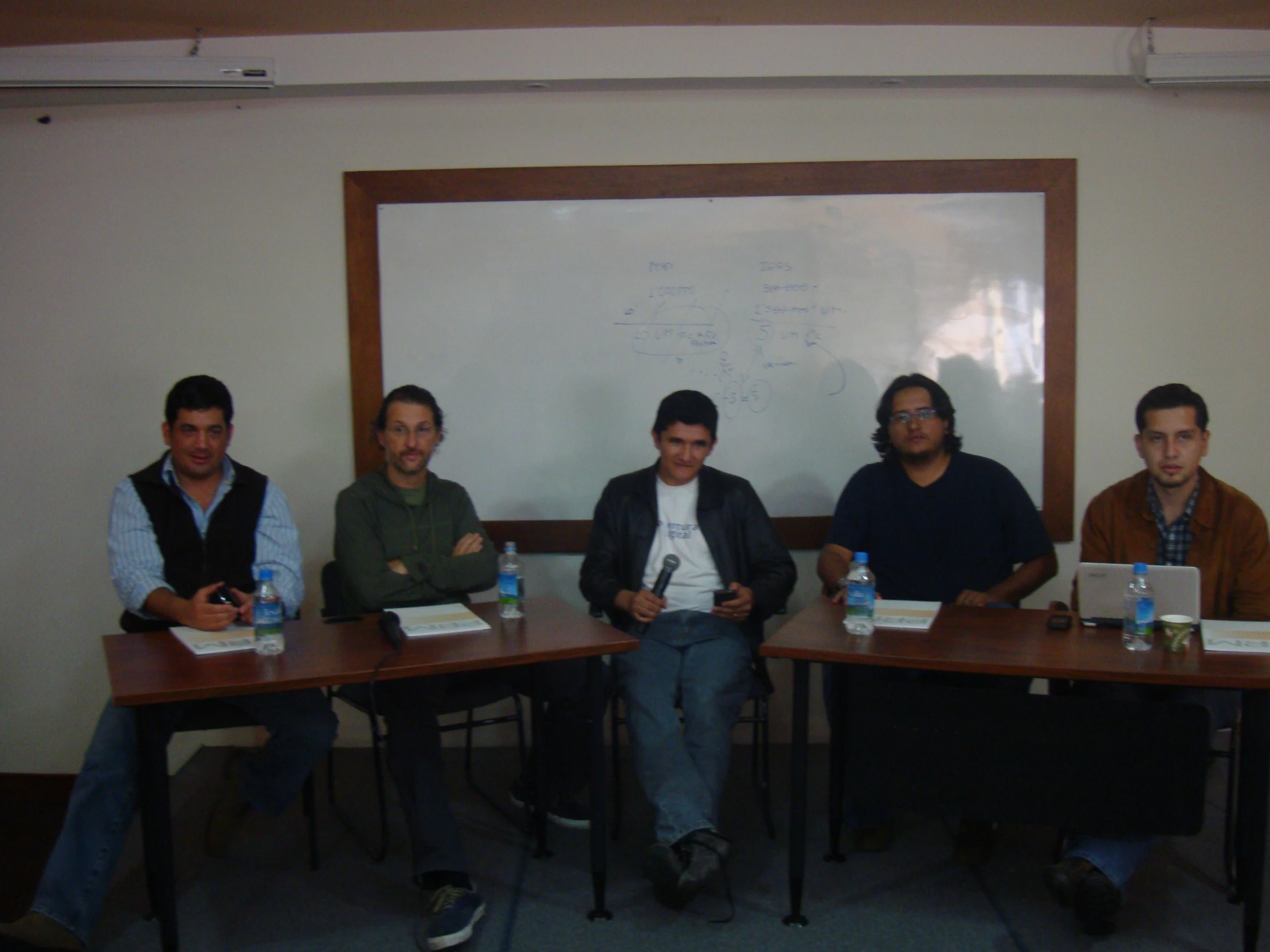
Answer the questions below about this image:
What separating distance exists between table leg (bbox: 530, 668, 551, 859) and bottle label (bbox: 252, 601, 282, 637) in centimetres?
78

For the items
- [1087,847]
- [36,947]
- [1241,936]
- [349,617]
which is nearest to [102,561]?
[349,617]

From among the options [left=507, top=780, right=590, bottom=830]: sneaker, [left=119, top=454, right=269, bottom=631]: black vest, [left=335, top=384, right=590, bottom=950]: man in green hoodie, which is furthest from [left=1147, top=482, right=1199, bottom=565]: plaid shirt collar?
[left=119, top=454, right=269, bottom=631]: black vest

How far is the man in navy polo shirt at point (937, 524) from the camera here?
301 centimetres

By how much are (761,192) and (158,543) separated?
229cm

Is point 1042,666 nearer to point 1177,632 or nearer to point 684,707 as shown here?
point 1177,632

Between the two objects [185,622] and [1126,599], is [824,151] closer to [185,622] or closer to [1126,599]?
[1126,599]

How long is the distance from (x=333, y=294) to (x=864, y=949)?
8.99ft

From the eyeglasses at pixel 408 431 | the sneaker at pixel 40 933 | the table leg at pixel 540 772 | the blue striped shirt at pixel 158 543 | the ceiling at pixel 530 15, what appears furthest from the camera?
the ceiling at pixel 530 15

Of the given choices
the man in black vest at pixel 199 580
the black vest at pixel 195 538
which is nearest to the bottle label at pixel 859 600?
the man in black vest at pixel 199 580

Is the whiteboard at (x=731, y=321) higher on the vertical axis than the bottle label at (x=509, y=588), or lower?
higher

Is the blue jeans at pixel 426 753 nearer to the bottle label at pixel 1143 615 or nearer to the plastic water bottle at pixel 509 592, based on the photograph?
the plastic water bottle at pixel 509 592

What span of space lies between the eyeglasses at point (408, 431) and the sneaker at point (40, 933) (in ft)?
4.72

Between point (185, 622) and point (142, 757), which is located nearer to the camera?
point (142, 757)

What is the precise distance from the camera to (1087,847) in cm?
232
